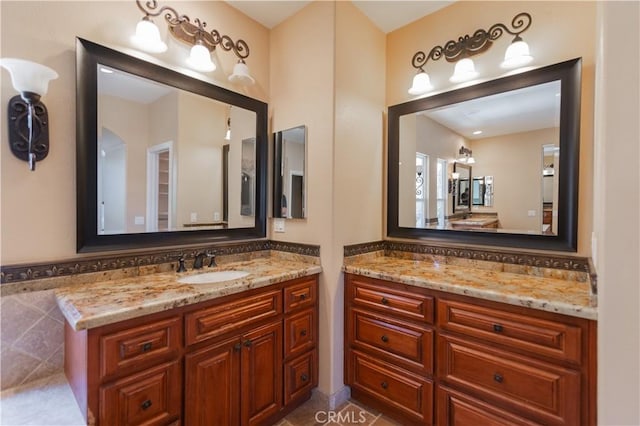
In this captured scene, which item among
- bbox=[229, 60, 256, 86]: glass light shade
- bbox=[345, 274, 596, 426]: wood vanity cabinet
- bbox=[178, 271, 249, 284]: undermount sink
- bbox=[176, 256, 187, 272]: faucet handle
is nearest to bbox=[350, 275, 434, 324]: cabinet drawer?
bbox=[345, 274, 596, 426]: wood vanity cabinet

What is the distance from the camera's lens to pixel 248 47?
2.24 meters

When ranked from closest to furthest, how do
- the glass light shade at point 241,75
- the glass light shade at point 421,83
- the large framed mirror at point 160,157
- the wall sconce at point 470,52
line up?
the large framed mirror at point 160,157 → the wall sconce at point 470,52 → the glass light shade at point 241,75 → the glass light shade at point 421,83

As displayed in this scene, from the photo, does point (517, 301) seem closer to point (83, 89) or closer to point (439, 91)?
point (439, 91)

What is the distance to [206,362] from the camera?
1393 millimetres

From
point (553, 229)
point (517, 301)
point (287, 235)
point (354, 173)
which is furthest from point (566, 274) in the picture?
point (287, 235)

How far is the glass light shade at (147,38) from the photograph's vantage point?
1603 mm

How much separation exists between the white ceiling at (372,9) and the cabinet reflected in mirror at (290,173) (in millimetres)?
A: 916

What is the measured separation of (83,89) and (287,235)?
59.8 inches

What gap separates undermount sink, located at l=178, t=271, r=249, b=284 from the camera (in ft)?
5.53

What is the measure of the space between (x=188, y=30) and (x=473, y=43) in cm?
199

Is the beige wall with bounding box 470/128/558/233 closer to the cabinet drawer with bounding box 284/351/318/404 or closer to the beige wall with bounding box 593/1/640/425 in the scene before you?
the beige wall with bounding box 593/1/640/425

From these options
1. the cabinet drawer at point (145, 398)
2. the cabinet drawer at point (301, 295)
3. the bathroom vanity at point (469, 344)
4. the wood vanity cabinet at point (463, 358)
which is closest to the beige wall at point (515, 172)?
the bathroom vanity at point (469, 344)

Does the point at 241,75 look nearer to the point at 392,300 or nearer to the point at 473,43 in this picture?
the point at 473,43

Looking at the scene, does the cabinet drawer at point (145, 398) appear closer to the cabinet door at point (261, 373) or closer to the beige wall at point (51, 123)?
the cabinet door at point (261, 373)
